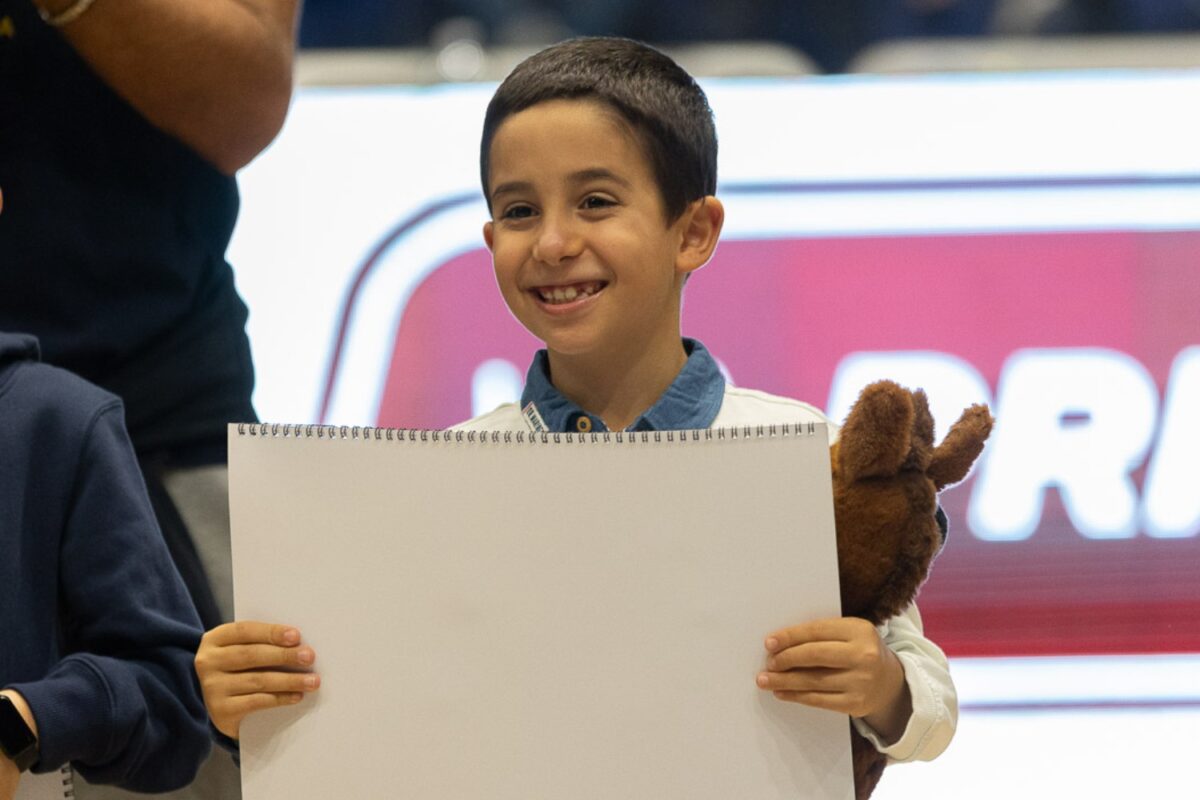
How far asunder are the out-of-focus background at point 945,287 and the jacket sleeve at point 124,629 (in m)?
1.42

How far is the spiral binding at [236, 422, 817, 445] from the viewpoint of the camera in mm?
921

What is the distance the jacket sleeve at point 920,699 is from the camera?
3.20 feet

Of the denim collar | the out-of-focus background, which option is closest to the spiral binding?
the denim collar

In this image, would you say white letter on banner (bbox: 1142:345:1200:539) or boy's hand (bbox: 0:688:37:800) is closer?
boy's hand (bbox: 0:688:37:800)

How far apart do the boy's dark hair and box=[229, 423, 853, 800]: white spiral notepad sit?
29cm

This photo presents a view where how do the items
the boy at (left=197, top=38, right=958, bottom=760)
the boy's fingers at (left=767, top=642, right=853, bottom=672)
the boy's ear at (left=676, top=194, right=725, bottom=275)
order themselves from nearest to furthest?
the boy's fingers at (left=767, top=642, right=853, bottom=672) → the boy at (left=197, top=38, right=958, bottom=760) → the boy's ear at (left=676, top=194, right=725, bottom=275)

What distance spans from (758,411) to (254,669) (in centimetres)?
46

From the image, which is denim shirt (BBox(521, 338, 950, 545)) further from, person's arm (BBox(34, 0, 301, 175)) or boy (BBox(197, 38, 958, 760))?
person's arm (BBox(34, 0, 301, 175))

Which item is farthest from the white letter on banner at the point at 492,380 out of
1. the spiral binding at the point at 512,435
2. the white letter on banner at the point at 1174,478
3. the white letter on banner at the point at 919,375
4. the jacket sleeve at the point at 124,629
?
the spiral binding at the point at 512,435

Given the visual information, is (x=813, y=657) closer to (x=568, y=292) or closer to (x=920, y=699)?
(x=920, y=699)

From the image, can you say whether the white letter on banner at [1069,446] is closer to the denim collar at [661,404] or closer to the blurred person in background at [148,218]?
the denim collar at [661,404]

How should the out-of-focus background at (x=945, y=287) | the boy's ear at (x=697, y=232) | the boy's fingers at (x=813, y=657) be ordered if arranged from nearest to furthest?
the boy's fingers at (x=813, y=657) → the boy's ear at (x=697, y=232) → the out-of-focus background at (x=945, y=287)

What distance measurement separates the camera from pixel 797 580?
0.91 meters

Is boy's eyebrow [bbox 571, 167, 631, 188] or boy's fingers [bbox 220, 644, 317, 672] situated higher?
boy's eyebrow [bbox 571, 167, 631, 188]
